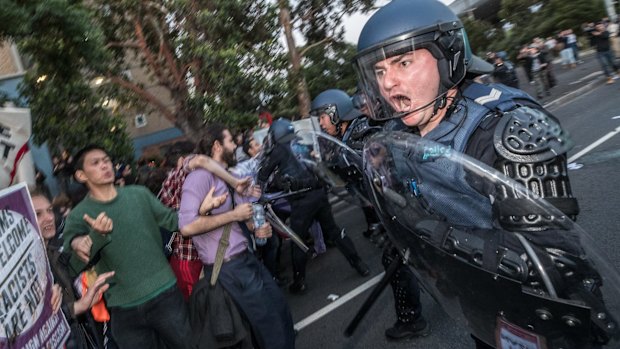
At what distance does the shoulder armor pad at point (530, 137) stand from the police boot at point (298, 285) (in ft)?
12.3

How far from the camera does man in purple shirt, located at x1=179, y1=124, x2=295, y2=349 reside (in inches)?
101

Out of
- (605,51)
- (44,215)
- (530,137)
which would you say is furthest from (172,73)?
(605,51)

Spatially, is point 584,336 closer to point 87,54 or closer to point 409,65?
point 409,65

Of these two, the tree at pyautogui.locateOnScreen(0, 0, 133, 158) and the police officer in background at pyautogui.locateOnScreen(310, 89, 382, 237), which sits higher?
the tree at pyautogui.locateOnScreen(0, 0, 133, 158)

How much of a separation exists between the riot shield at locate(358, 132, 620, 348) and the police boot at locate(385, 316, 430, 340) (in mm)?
2047

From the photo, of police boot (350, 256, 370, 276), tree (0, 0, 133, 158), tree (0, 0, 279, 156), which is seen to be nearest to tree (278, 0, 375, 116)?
tree (0, 0, 279, 156)

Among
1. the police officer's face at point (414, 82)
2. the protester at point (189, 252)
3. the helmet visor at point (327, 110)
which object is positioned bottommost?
the protester at point (189, 252)

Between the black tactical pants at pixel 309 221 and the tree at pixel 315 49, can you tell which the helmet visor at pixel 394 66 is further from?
the tree at pixel 315 49

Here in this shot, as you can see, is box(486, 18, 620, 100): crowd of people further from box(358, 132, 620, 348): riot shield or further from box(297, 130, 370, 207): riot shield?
box(358, 132, 620, 348): riot shield

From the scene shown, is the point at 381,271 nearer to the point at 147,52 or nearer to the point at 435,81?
the point at 435,81

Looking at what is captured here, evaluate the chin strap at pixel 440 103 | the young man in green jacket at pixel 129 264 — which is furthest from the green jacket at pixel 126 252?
the chin strap at pixel 440 103

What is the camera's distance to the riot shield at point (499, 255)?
3.37 feet

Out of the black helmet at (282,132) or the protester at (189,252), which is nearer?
the protester at (189,252)

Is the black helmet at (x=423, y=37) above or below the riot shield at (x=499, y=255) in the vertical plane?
above
